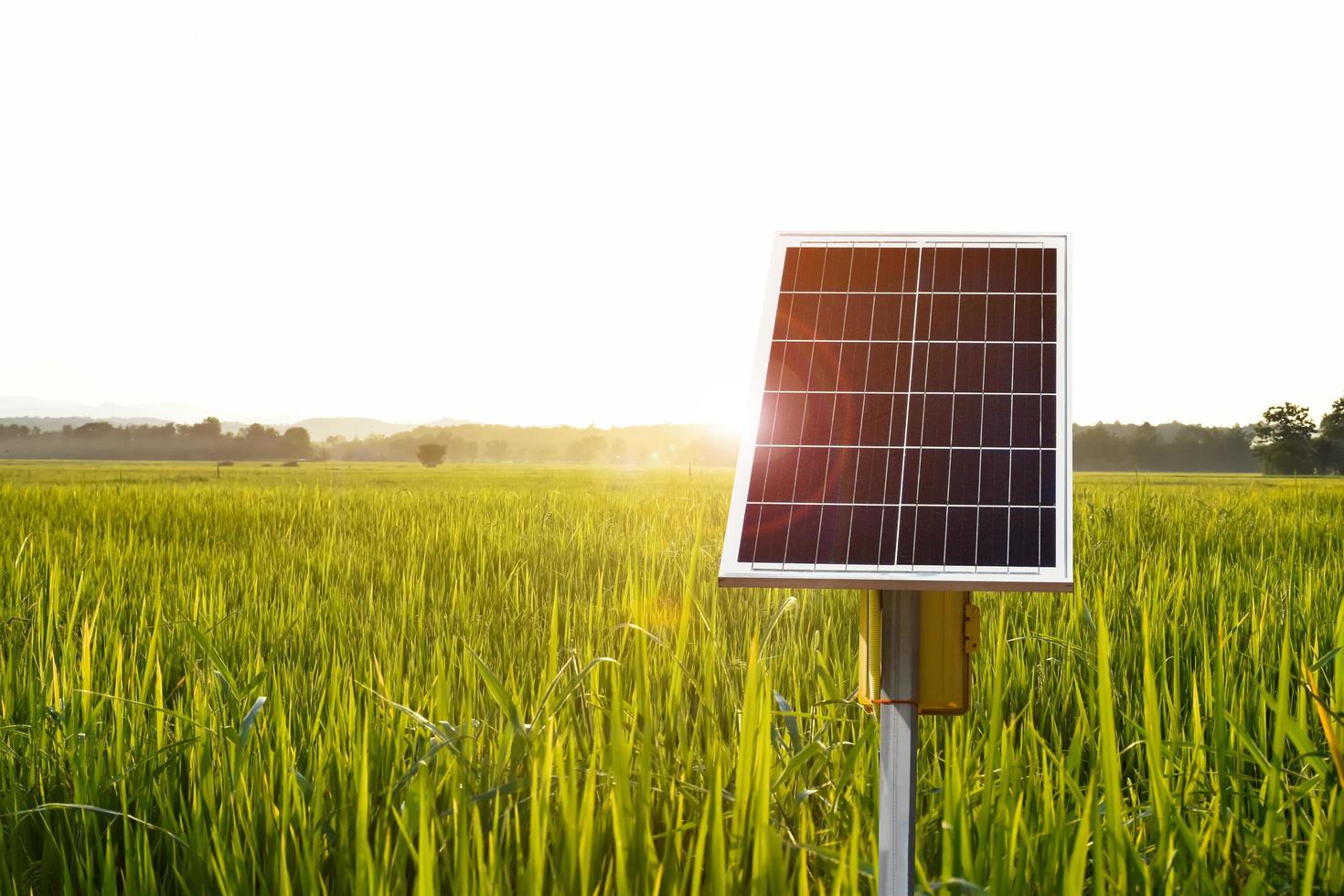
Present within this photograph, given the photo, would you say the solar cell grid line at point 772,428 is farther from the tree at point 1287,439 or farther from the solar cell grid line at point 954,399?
the tree at point 1287,439

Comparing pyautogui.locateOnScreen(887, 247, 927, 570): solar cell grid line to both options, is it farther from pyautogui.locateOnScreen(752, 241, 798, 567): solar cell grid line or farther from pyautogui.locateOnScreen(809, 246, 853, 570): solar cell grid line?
pyautogui.locateOnScreen(752, 241, 798, 567): solar cell grid line

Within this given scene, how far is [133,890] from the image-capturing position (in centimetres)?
231

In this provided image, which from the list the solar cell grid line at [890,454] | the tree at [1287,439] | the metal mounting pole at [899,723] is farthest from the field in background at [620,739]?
the tree at [1287,439]

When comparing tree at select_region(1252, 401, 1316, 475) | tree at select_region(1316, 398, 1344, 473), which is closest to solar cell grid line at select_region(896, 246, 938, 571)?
tree at select_region(1316, 398, 1344, 473)

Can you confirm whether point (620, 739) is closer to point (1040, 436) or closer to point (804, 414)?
point (804, 414)

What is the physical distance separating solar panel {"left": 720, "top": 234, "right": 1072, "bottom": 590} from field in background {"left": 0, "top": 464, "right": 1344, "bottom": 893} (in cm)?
35

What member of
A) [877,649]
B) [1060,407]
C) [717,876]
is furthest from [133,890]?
[1060,407]

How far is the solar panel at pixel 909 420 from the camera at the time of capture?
2.01 m

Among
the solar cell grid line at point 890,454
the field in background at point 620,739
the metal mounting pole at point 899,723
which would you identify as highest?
the solar cell grid line at point 890,454

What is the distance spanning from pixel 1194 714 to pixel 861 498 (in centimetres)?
160

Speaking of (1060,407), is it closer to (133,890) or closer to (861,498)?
(861,498)

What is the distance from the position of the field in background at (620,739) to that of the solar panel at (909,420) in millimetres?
352

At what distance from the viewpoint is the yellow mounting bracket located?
2197mm

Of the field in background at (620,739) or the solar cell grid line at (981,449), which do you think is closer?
the solar cell grid line at (981,449)
